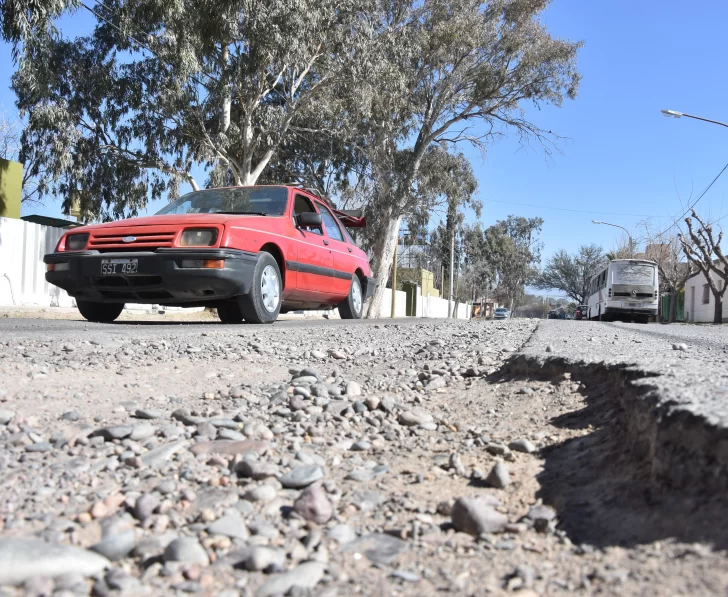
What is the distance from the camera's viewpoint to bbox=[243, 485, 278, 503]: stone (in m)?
1.71

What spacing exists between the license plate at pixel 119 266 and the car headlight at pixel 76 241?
0.45 meters

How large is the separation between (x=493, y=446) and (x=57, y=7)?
44.5ft

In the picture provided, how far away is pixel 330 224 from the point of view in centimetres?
842

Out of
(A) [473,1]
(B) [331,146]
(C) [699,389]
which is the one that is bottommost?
(C) [699,389]

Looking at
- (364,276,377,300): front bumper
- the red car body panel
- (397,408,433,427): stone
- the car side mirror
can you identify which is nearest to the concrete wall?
(364,276,377,300): front bumper

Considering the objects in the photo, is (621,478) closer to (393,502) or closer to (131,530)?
(393,502)

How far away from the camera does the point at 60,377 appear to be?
2.99 m

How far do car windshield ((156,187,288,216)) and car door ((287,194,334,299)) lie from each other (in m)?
0.22

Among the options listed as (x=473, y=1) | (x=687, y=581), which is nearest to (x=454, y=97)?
(x=473, y=1)

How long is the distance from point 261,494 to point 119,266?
4.52 m

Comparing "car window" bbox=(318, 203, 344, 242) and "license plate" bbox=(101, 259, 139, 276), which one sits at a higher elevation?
"car window" bbox=(318, 203, 344, 242)

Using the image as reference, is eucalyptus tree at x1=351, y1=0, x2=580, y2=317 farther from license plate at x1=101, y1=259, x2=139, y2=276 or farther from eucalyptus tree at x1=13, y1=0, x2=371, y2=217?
license plate at x1=101, y1=259, x2=139, y2=276

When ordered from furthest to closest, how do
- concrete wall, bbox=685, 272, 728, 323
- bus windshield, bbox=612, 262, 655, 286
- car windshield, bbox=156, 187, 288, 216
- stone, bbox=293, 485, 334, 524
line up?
1. concrete wall, bbox=685, 272, 728, 323
2. bus windshield, bbox=612, 262, 655, 286
3. car windshield, bbox=156, 187, 288, 216
4. stone, bbox=293, 485, 334, 524

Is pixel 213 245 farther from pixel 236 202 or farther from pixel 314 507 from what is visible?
pixel 314 507
